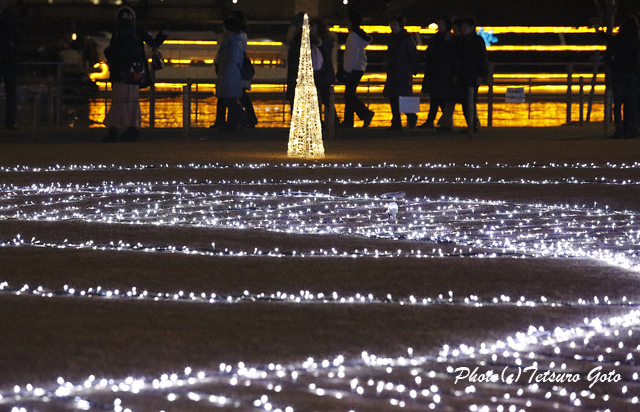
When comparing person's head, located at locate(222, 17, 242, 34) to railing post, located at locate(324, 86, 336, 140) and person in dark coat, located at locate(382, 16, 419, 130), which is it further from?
person in dark coat, located at locate(382, 16, 419, 130)

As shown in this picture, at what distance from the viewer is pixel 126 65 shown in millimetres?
14586

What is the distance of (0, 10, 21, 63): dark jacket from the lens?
1683 cm

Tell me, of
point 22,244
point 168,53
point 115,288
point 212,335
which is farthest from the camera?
point 168,53

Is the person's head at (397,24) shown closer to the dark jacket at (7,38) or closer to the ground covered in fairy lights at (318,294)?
the dark jacket at (7,38)

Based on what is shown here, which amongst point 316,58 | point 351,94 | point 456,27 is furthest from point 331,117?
point 456,27

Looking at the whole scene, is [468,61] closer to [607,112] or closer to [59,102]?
[607,112]

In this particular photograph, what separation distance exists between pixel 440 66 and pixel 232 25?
3054mm

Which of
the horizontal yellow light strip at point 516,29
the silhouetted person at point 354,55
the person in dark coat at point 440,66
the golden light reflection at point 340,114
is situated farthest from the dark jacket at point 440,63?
the horizontal yellow light strip at point 516,29

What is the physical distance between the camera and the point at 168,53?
2998 centimetres

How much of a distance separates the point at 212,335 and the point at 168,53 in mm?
25941

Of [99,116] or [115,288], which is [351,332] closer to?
[115,288]

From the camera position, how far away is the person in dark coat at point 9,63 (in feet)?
55.2

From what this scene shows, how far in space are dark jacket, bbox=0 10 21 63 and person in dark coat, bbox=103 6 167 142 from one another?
2500 millimetres

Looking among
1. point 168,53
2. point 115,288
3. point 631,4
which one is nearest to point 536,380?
point 115,288
